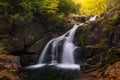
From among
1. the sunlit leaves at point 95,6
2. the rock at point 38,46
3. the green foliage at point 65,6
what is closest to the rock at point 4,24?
the rock at point 38,46

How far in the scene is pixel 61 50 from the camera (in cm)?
1750

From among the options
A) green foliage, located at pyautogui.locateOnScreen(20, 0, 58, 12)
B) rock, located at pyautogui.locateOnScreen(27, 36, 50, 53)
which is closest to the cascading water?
rock, located at pyautogui.locateOnScreen(27, 36, 50, 53)

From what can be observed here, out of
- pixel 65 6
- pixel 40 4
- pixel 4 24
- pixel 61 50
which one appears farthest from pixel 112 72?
pixel 65 6

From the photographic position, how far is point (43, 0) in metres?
17.8

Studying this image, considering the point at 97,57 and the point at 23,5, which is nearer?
the point at 97,57

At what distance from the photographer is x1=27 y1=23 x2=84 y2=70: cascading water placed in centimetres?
1625

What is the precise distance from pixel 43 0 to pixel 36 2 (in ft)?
2.73

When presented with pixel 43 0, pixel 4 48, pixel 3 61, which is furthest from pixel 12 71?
pixel 43 0

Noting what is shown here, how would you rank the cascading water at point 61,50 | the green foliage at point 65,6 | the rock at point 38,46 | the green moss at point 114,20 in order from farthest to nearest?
the green foliage at point 65,6
the rock at point 38,46
the cascading water at point 61,50
the green moss at point 114,20

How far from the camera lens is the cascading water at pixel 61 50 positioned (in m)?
16.3

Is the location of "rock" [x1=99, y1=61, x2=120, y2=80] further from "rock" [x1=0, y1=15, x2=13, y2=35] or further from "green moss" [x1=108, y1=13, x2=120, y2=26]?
"rock" [x1=0, y1=15, x2=13, y2=35]

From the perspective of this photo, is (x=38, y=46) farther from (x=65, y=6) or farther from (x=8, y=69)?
(x=8, y=69)

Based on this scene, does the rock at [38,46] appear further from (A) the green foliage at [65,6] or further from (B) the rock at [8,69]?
(A) the green foliage at [65,6]

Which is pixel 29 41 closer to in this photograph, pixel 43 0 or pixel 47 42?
pixel 47 42
